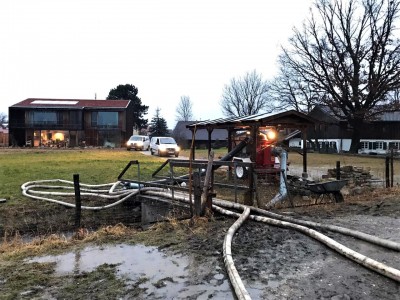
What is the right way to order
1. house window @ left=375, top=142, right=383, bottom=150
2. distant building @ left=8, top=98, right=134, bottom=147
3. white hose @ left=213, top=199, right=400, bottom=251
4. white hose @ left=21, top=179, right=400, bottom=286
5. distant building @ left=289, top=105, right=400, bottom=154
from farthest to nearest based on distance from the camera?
1. distant building @ left=8, top=98, right=134, bottom=147
2. house window @ left=375, top=142, right=383, bottom=150
3. distant building @ left=289, top=105, right=400, bottom=154
4. white hose @ left=213, top=199, right=400, bottom=251
5. white hose @ left=21, top=179, right=400, bottom=286

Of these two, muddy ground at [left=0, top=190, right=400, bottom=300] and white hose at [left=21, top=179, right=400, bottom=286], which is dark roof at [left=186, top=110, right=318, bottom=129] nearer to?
white hose at [left=21, top=179, right=400, bottom=286]

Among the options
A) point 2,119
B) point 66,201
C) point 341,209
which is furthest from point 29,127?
point 2,119

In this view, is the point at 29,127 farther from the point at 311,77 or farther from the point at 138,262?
the point at 138,262

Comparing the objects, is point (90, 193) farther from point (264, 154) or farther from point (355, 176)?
point (355, 176)

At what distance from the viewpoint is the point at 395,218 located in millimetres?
8172

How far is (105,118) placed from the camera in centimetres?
5488

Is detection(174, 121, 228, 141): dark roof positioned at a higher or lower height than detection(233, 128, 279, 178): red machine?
higher

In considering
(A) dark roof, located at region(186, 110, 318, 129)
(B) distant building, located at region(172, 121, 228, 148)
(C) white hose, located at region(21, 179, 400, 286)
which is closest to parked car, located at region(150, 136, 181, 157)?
(A) dark roof, located at region(186, 110, 318, 129)

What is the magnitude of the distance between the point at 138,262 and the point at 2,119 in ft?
459

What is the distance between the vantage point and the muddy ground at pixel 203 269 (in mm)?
4312

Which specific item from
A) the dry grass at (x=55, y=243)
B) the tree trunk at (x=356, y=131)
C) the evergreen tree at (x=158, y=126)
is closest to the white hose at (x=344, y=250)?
the dry grass at (x=55, y=243)

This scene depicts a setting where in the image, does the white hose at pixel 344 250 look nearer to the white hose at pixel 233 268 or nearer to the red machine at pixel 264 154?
the white hose at pixel 233 268

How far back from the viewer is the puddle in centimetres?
438

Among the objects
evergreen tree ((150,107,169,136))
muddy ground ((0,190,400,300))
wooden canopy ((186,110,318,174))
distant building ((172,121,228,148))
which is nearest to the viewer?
muddy ground ((0,190,400,300))
